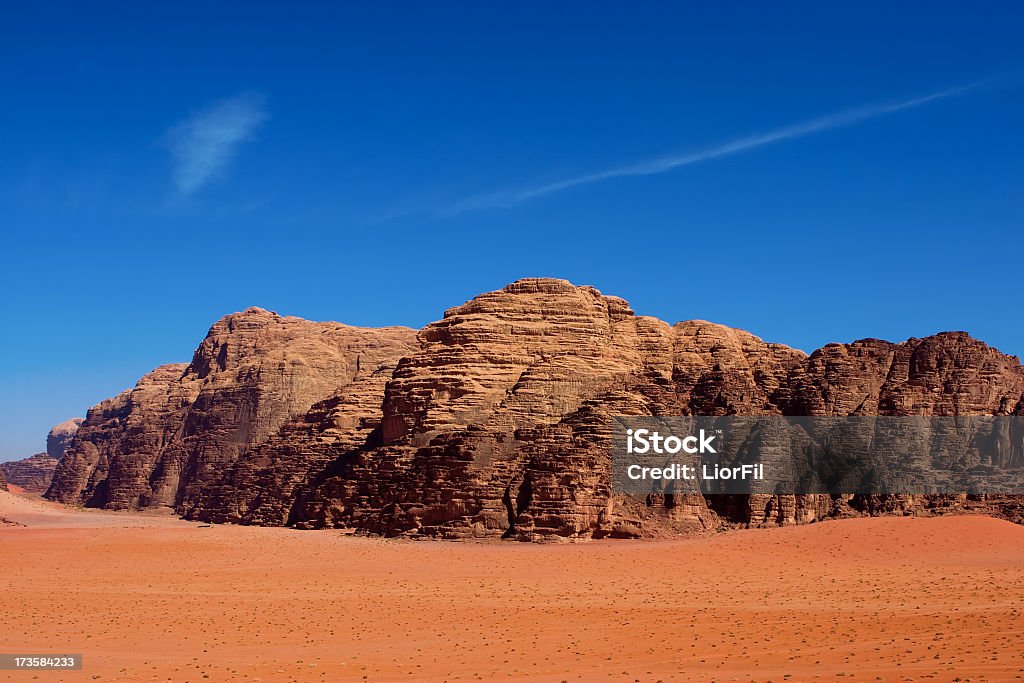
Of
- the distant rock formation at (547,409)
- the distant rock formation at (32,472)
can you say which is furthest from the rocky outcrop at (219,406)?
the distant rock formation at (32,472)

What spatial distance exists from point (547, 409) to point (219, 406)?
153ft

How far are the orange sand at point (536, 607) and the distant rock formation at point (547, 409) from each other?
2.91 meters

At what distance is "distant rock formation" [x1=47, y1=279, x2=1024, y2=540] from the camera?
52219mm

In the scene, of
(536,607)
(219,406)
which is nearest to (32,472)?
(219,406)

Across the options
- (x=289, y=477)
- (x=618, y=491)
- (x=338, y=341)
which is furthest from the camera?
(x=338, y=341)

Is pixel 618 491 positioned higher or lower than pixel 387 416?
lower

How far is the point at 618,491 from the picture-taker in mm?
52375

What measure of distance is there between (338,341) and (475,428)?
156 feet

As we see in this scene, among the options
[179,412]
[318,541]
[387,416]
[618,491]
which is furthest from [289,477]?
[179,412]

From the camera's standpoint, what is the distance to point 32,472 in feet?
458

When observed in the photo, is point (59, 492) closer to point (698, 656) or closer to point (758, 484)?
point (758, 484)

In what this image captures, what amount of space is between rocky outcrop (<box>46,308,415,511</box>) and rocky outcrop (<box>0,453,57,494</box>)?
21287mm

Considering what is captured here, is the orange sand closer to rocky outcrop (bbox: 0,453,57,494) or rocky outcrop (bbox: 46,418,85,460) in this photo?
rocky outcrop (bbox: 0,453,57,494)

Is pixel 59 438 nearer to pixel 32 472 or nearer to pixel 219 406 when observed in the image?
pixel 32 472
